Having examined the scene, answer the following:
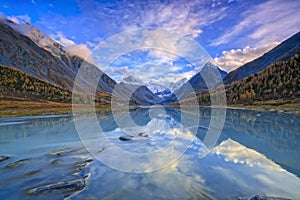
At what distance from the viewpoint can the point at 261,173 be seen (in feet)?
47.0

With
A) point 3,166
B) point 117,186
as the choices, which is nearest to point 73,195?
point 117,186

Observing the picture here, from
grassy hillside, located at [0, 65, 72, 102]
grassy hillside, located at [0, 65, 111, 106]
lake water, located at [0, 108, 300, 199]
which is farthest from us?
grassy hillside, located at [0, 65, 72, 102]

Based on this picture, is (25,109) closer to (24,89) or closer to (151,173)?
(24,89)

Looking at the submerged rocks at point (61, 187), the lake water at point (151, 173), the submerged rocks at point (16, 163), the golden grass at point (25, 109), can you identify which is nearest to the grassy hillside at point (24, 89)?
the golden grass at point (25, 109)

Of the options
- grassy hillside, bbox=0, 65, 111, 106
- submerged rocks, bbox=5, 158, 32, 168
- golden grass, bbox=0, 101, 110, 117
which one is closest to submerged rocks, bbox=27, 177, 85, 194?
submerged rocks, bbox=5, 158, 32, 168

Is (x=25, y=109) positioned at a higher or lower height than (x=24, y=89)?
lower

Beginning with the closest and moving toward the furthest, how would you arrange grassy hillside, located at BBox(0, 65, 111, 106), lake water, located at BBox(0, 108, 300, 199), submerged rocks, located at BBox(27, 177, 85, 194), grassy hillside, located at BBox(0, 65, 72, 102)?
submerged rocks, located at BBox(27, 177, 85, 194)
lake water, located at BBox(0, 108, 300, 199)
grassy hillside, located at BBox(0, 65, 111, 106)
grassy hillside, located at BBox(0, 65, 72, 102)

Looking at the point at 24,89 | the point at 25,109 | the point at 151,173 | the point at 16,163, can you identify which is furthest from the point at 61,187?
the point at 24,89

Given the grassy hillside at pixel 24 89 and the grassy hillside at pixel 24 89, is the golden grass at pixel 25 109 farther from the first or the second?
the grassy hillside at pixel 24 89

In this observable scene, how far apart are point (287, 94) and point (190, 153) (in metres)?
110

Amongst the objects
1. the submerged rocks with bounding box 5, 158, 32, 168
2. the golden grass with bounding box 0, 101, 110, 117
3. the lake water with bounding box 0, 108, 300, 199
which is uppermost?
the lake water with bounding box 0, 108, 300, 199

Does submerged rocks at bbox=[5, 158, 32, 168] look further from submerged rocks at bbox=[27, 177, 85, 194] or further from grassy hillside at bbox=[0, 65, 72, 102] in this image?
grassy hillside at bbox=[0, 65, 72, 102]

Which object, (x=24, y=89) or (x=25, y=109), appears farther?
(x=24, y=89)

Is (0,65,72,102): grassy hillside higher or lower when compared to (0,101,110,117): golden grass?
higher
